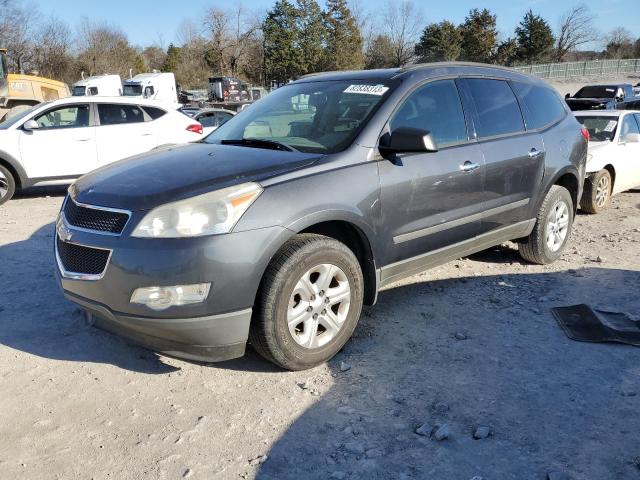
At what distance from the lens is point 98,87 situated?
102 feet

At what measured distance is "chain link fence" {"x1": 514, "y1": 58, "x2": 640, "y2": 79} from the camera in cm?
5606

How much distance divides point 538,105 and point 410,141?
2292 millimetres

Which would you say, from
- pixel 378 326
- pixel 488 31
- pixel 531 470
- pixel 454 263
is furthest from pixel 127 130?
pixel 488 31

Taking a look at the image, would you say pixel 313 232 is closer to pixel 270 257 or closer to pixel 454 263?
pixel 270 257

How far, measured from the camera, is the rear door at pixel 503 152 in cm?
442

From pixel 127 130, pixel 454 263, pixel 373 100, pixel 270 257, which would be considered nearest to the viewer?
pixel 270 257

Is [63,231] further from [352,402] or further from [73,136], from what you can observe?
[73,136]

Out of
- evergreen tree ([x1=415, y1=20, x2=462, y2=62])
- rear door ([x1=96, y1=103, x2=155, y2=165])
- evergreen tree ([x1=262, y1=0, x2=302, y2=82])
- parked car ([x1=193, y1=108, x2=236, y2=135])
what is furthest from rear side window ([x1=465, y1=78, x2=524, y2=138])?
evergreen tree ([x1=415, y1=20, x2=462, y2=62])

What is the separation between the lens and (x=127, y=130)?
31.4 feet

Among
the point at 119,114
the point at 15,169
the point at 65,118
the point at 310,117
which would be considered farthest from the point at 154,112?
the point at 310,117

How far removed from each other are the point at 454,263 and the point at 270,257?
2.95m

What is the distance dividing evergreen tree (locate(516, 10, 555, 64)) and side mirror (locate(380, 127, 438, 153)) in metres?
72.5

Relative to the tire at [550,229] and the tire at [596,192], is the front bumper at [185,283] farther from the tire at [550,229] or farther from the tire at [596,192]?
the tire at [596,192]

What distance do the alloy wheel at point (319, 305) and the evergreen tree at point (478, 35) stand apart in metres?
68.8
